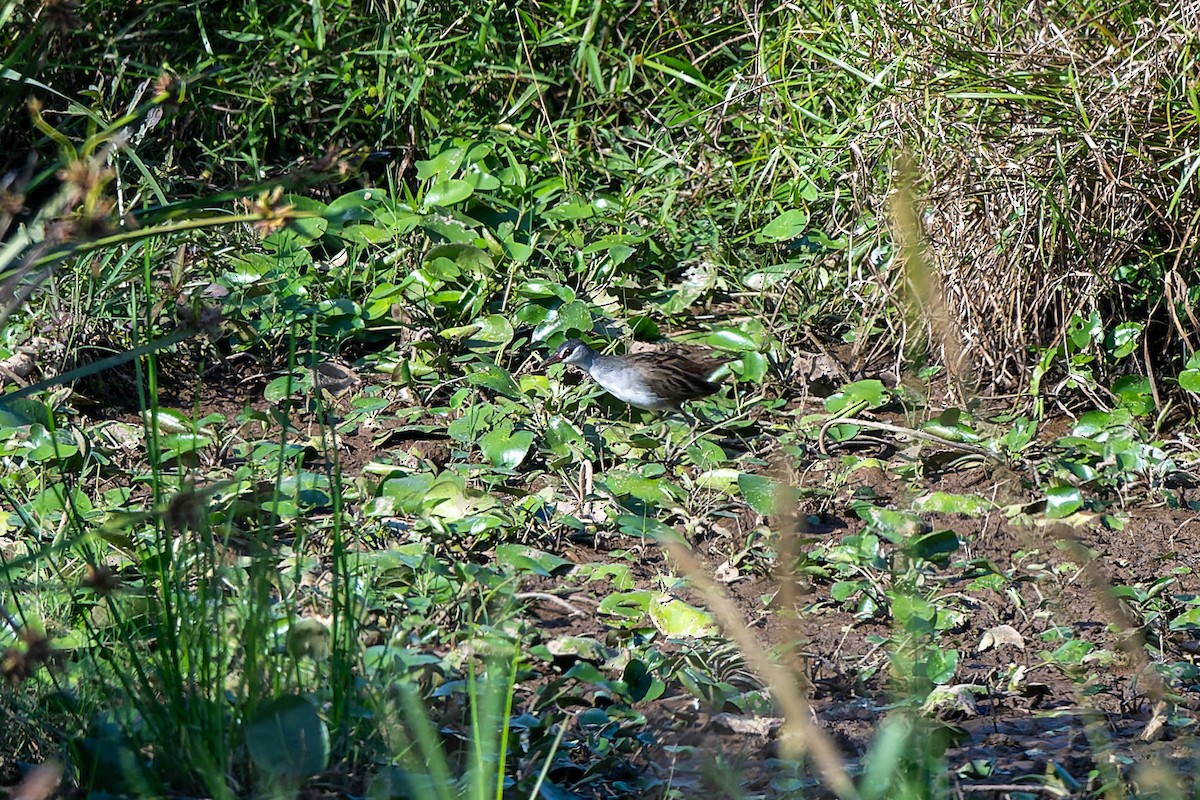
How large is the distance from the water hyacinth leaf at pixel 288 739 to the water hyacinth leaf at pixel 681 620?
1.22 m

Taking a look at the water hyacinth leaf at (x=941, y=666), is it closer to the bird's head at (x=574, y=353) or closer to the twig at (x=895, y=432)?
the twig at (x=895, y=432)

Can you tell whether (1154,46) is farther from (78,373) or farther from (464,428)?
(78,373)

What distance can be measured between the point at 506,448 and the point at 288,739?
6.55ft

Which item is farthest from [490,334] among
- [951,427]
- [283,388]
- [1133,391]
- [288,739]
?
[288,739]

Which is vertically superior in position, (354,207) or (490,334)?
(354,207)

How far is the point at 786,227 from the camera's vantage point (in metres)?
5.00

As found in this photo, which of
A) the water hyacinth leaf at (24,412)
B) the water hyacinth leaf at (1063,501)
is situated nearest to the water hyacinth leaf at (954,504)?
the water hyacinth leaf at (1063,501)

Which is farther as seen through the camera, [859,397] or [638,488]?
[859,397]

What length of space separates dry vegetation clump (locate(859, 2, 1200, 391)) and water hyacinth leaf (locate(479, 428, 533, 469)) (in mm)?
1191

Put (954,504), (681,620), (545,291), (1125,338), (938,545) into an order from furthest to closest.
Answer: (545,291), (1125,338), (954,504), (938,545), (681,620)

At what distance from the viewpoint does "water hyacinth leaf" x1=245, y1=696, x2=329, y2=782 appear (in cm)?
204

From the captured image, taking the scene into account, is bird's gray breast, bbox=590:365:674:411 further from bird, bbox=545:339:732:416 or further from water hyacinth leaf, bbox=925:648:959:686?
water hyacinth leaf, bbox=925:648:959:686

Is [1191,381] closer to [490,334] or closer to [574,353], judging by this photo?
[574,353]

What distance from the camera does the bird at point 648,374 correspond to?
169 inches
